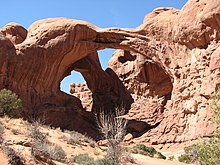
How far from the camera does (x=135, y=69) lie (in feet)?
110

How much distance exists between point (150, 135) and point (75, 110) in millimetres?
7230

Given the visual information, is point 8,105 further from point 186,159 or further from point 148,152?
point 186,159

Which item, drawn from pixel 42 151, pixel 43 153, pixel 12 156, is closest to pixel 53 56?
pixel 42 151

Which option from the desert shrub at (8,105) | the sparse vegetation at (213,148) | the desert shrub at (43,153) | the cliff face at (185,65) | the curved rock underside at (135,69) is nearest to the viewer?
the sparse vegetation at (213,148)

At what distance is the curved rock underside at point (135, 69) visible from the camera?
2252 cm

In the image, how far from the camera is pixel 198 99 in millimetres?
22297

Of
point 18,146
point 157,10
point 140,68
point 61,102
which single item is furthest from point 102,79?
point 18,146

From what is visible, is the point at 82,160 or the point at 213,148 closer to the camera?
the point at 213,148

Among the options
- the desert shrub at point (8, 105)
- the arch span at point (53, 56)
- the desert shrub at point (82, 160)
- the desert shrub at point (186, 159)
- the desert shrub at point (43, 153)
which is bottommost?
the desert shrub at point (186, 159)

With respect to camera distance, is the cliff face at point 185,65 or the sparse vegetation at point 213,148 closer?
the sparse vegetation at point 213,148

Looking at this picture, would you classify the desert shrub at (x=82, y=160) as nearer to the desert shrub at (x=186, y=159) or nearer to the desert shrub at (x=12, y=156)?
the desert shrub at (x=12, y=156)

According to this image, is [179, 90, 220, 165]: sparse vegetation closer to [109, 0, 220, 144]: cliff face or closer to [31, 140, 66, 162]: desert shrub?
[31, 140, 66, 162]: desert shrub

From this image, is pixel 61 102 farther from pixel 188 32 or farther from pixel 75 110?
pixel 188 32

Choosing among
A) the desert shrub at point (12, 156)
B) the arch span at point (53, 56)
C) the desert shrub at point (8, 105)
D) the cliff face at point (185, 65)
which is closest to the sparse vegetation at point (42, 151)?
the desert shrub at point (12, 156)
